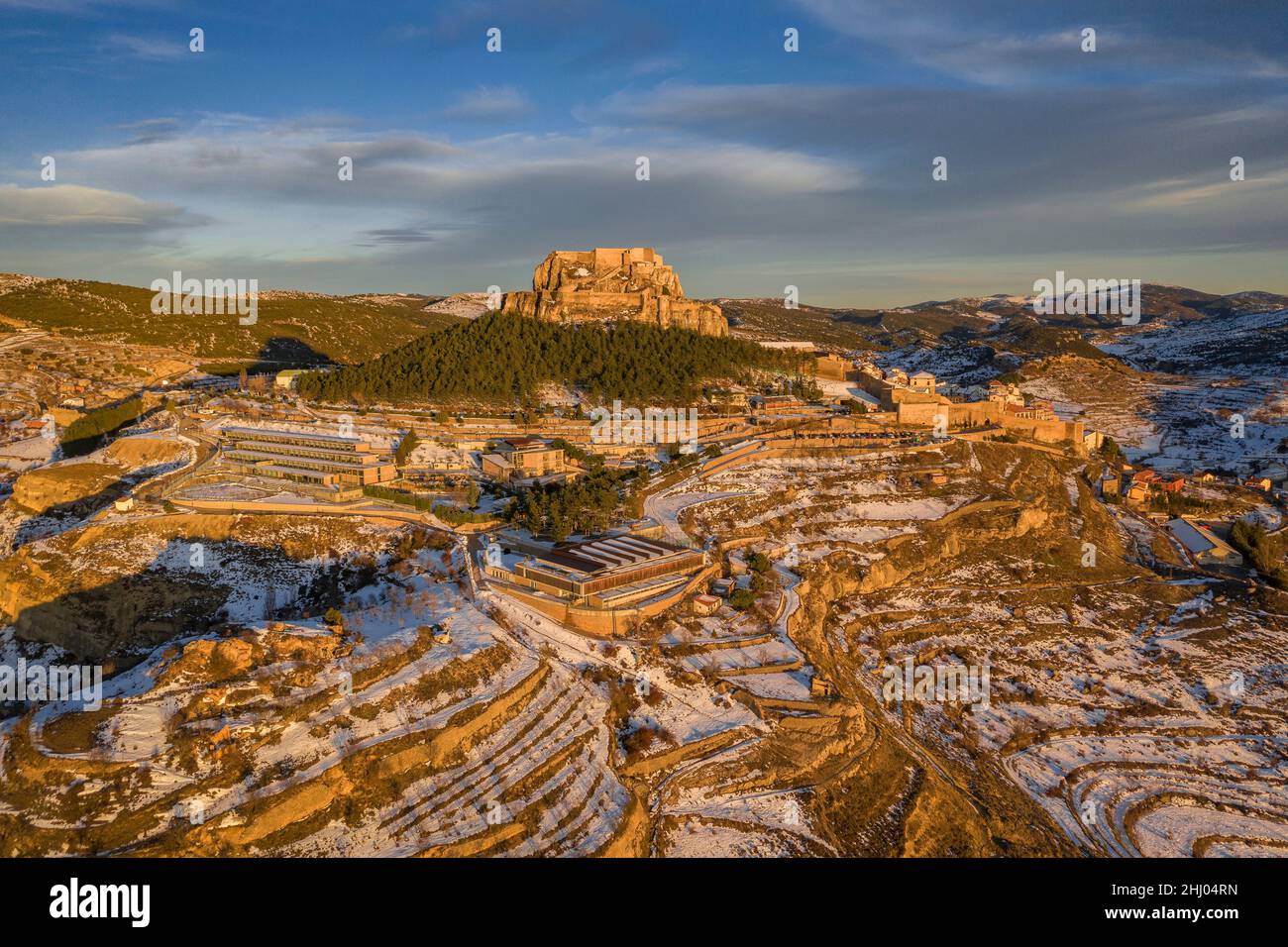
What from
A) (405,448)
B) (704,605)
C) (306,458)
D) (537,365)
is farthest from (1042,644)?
(537,365)

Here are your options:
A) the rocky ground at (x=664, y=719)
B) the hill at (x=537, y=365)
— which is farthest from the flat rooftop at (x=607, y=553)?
the hill at (x=537, y=365)

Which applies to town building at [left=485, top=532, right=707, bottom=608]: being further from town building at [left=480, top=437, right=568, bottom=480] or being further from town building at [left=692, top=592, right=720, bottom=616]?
town building at [left=480, top=437, right=568, bottom=480]

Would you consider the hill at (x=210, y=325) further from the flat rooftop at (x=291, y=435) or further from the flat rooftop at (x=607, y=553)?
the flat rooftop at (x=607, y=553)

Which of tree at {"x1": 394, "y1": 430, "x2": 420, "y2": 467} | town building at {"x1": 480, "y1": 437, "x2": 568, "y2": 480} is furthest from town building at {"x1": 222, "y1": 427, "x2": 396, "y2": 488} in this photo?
town building at {"x1": 480, "y1": 437, "x2": 568, "y2": 480}

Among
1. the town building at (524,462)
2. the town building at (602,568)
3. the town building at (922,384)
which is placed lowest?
the town building at (602,568)

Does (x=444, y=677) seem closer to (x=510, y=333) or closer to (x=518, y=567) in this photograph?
(x=518, y=567)

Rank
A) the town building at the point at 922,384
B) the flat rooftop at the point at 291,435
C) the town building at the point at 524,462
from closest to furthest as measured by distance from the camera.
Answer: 1. the town building at the point at 524,462
2. the flat rooftop at the point at 291,435
3. the town building at the point at 922,384
